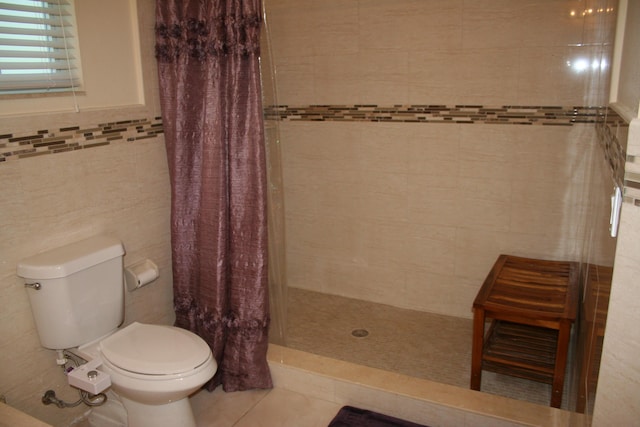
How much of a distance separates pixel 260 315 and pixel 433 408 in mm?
859

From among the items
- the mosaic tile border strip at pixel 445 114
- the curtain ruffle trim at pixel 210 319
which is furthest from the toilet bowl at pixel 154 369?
the mosaic tile border strip at pixel 445 114

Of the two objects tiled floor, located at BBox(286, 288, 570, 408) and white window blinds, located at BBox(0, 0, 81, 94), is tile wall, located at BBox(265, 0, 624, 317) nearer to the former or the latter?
tiled floor, located at BBox(286, 288, 570, 408)

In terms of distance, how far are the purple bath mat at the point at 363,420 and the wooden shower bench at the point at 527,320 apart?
1.51 ft

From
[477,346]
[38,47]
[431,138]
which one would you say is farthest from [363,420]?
[38,47]

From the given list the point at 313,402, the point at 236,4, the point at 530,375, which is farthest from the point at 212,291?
the point at 530,375

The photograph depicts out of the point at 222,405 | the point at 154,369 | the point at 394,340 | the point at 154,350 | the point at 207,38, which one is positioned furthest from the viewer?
the point at 394,340

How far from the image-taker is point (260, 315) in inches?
95.6

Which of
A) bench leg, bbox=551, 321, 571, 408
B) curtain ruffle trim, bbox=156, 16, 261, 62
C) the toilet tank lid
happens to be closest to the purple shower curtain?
curtain ruffle trim, bbox=156, 16, 261, 62

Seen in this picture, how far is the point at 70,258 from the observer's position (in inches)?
79.8

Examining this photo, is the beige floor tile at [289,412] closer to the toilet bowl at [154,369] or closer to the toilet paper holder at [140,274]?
the toilet bowl at [154,369]

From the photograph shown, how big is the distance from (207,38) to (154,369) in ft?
4.62

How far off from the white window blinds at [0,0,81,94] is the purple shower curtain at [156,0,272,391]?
42cm

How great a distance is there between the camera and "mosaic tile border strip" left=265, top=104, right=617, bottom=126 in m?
2.70

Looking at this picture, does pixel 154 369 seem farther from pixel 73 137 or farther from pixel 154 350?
pixel 73 137
